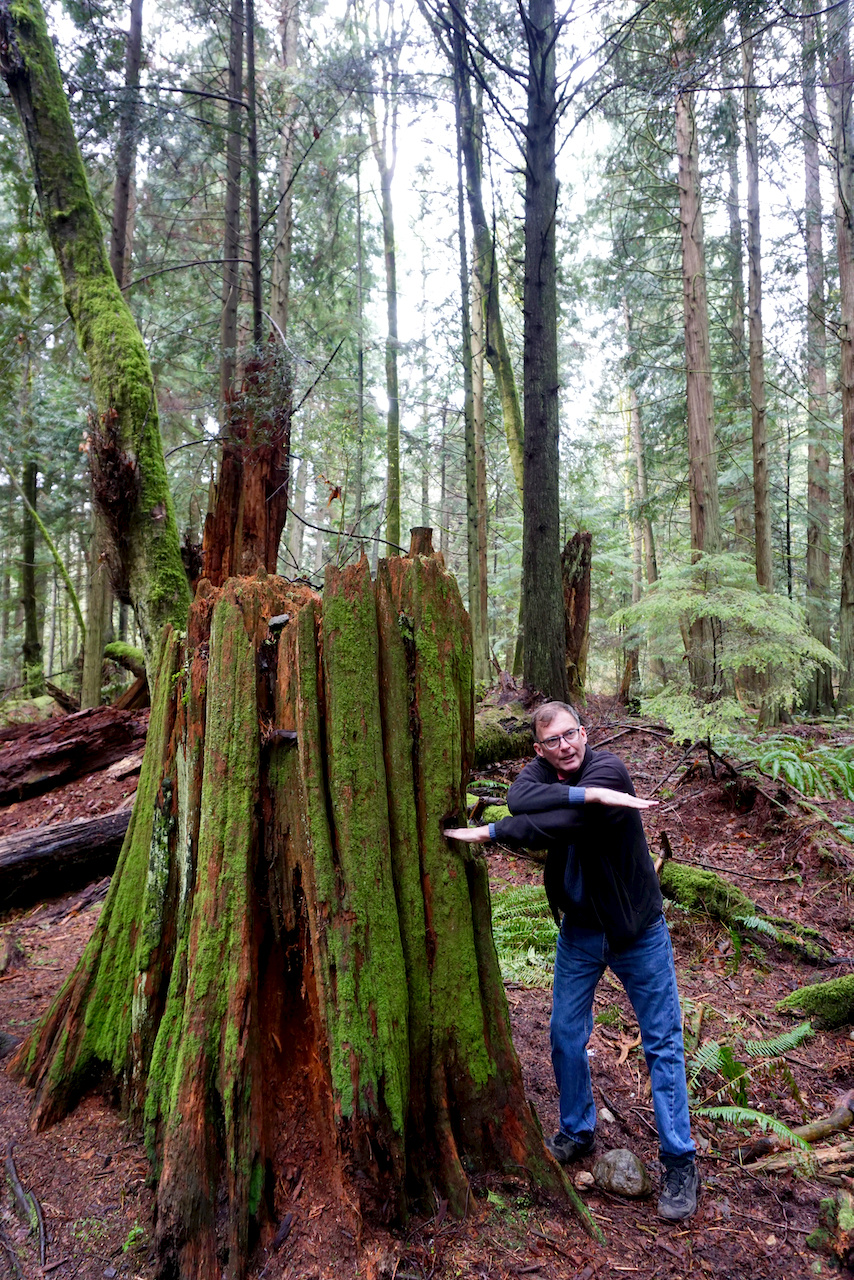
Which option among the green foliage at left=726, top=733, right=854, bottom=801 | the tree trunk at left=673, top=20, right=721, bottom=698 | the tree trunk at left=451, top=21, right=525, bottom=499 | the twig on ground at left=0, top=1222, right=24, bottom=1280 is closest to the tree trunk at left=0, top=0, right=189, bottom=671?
the twig on ground at left=0, top=1222, right=24, bottom=1280

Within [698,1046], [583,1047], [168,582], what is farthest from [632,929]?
[168,582]

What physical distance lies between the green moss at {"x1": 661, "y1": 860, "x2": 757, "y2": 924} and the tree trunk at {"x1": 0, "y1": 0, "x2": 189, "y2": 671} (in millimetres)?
5183

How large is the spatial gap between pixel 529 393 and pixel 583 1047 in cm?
770

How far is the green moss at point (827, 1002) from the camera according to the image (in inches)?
170

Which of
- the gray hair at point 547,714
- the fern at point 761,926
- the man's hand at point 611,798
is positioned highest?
the gray hair at point 547,714

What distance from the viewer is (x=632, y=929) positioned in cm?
316

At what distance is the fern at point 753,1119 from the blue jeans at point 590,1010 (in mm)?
446

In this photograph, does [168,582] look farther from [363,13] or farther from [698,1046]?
[363,13]

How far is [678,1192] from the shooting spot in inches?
117

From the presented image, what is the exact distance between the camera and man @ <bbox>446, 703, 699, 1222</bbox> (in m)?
3.04

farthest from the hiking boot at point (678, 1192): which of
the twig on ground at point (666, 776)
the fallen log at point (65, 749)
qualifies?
the fallen log at point (65, 749)

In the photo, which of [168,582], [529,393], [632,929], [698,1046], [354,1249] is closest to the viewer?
[354,1249]

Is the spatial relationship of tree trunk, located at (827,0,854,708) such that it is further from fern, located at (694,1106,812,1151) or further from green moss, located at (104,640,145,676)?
green moss, located at (104,640,145,676)

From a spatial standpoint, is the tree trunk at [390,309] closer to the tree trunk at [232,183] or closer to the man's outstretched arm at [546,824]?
the tree trunk at [232,183]
